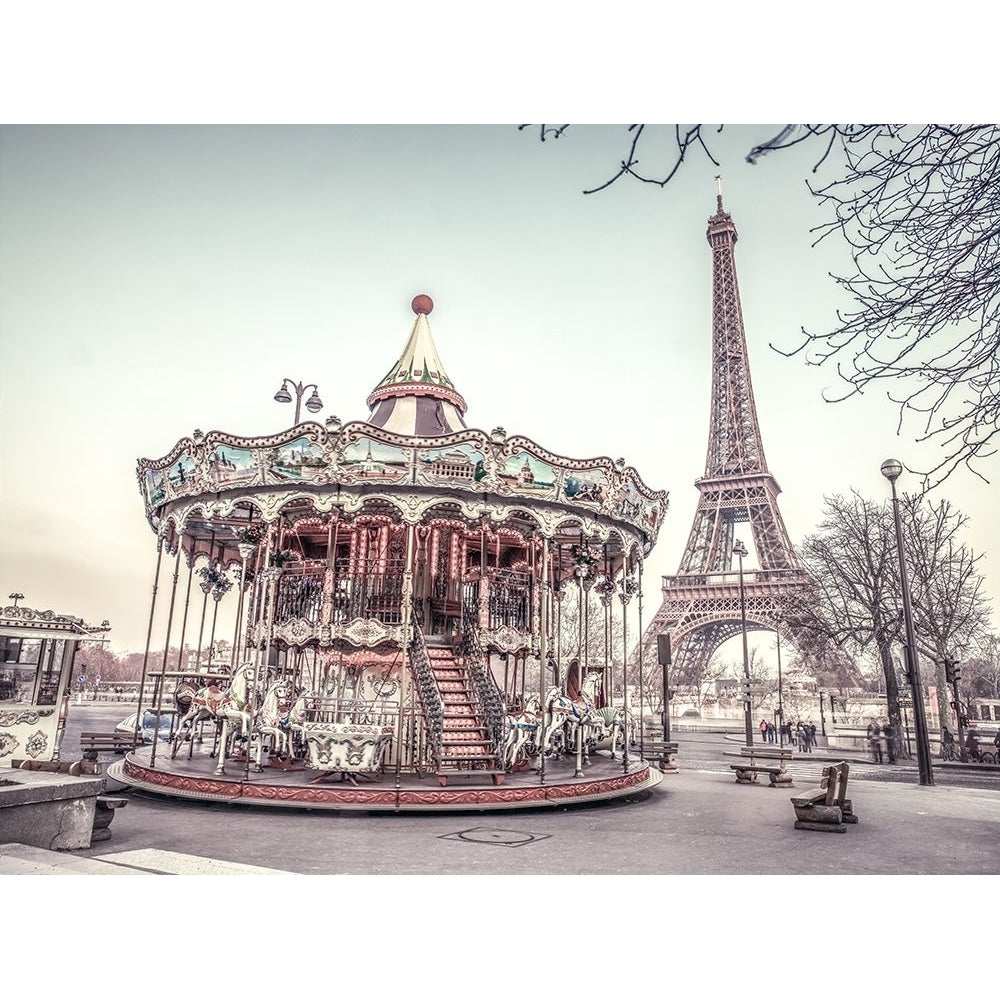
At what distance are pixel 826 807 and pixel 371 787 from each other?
4675 millimetres

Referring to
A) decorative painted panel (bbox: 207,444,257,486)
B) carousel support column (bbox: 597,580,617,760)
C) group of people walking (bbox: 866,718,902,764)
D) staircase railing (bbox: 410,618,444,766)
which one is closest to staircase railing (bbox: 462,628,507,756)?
staircase railing (bbox: 410,618,444,766)

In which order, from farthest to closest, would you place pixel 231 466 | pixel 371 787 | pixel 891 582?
pixel 891 582 → pixel 231 466 → pixel 371 787

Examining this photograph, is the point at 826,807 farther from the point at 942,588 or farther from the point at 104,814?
the point at 942,588

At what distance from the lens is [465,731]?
28.7 feet

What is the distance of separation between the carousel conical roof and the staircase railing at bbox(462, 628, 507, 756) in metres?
3.51

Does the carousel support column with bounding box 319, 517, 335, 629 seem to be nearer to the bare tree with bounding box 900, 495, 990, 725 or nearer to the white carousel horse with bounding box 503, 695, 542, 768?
the white carousel horse with bounding box 503, 695, 542, 768

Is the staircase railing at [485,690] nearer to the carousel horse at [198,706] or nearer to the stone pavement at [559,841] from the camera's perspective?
the stone pavement at [559,841]

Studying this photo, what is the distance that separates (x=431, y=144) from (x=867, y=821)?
804cm

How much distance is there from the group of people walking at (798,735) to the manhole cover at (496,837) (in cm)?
1368

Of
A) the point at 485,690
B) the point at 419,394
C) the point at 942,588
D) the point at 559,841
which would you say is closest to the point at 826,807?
the point at 559,841

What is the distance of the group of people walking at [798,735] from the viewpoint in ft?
59.2

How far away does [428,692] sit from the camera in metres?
9.02

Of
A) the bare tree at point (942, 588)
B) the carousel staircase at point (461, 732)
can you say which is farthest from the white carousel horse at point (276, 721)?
the bare tree at point (942, 588)
